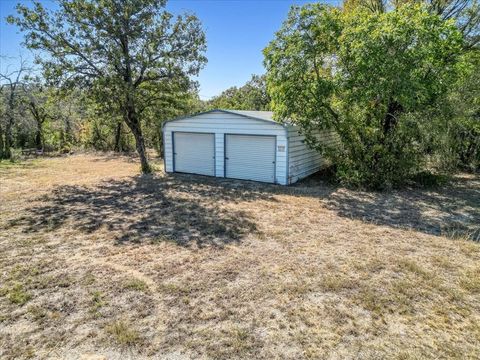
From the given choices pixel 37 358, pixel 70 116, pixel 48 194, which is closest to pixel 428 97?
pixel 37 358

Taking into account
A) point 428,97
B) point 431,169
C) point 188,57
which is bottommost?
point 431,169

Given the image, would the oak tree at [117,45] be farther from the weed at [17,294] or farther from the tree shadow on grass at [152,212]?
the weed at [17,294]

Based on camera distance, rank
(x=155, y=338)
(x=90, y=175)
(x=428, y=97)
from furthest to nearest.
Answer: (x=90, y=175) < (x=428, y=97) < (x=155, y=338)

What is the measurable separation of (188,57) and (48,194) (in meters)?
6.73

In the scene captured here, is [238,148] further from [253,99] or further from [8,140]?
[253,99]

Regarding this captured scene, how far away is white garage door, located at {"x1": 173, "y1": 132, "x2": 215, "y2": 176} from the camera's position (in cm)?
1092

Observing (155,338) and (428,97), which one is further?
(428,97)

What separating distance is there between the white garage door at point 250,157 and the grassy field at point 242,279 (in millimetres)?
2356

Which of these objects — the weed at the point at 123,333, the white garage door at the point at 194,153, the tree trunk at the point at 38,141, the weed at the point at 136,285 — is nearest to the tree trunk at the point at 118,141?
the tree trunk at the point at 38,141

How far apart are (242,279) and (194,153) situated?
7.81 metres

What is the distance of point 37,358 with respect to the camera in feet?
9.03

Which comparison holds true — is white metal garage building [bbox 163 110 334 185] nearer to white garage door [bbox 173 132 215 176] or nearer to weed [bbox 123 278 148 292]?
white garage door [bbox 173 132 215 176]

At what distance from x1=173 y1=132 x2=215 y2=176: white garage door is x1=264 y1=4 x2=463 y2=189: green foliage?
9.81 feet

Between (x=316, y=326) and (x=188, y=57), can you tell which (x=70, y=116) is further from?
(x=316, y=326)
